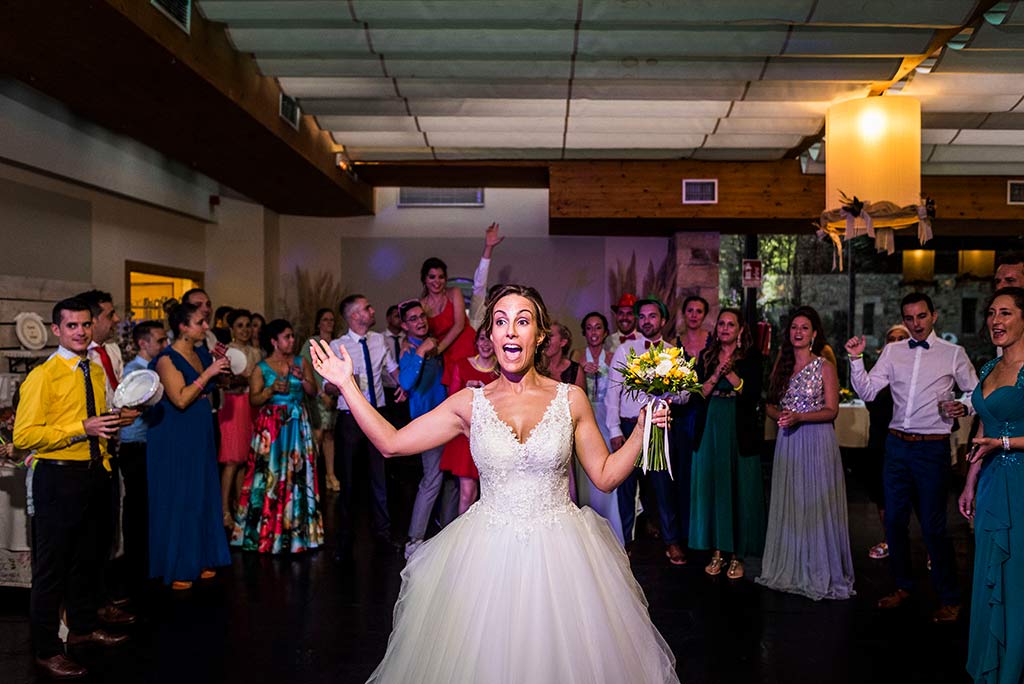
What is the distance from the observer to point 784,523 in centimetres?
498

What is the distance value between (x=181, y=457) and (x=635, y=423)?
Result: 8.78 ft

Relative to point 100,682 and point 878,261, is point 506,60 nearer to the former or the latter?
point 100,682

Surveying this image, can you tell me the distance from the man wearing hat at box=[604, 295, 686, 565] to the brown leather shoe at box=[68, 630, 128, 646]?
9.79ft

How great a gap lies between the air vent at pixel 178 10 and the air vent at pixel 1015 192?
7605 mm

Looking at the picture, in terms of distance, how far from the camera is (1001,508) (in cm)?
341

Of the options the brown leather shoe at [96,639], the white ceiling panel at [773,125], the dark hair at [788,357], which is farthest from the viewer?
the white ceiling panel at [773,125]

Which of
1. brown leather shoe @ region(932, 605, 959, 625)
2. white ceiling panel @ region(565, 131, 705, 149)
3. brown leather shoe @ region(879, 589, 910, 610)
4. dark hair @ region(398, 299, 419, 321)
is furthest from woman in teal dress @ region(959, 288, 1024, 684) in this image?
white ceiling panel @ region(565, 131, 705, 149)

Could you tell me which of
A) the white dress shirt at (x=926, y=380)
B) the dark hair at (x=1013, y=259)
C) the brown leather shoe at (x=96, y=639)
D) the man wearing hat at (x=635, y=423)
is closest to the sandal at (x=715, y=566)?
the man wearing hat at (x=635, y=423)

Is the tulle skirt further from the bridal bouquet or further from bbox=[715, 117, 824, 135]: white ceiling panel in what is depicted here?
bbox=[715, 117, 824, 135]: white ceiling panel

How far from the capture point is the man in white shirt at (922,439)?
440cm

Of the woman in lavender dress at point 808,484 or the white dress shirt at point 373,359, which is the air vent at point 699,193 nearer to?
the woman in lavender dress at point 808,484

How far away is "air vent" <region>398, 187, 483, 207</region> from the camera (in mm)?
10438

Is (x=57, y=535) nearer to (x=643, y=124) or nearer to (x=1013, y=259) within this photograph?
(x=1013, y=259)

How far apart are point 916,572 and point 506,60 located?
13.4 feet
